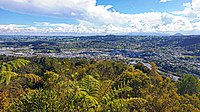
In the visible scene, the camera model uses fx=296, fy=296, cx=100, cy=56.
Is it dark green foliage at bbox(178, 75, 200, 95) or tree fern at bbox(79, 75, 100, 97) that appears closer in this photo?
tree fern at bbox(79, 75, 100, 97)

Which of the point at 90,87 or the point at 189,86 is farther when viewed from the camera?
the point at 189,86

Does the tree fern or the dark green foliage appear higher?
the tree fern

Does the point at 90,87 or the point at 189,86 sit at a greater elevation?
the point at 90,87

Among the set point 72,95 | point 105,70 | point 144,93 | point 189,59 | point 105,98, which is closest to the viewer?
point 72,95

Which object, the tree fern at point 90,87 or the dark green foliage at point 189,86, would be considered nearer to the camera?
the tree fern at point 90,87

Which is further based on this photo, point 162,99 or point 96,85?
point 162,99

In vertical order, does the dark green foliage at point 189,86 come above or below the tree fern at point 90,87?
below

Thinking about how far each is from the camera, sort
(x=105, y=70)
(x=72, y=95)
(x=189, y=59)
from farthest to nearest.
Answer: (x=189, y=59) < (x=105, y=70) < (x=72, y=95)

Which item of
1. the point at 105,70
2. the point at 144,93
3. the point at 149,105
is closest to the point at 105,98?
the point at 149,105

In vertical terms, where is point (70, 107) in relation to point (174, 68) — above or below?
above

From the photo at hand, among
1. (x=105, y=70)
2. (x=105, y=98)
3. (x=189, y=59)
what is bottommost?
(x=189, y=59)

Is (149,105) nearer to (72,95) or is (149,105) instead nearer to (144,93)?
(144,93)
